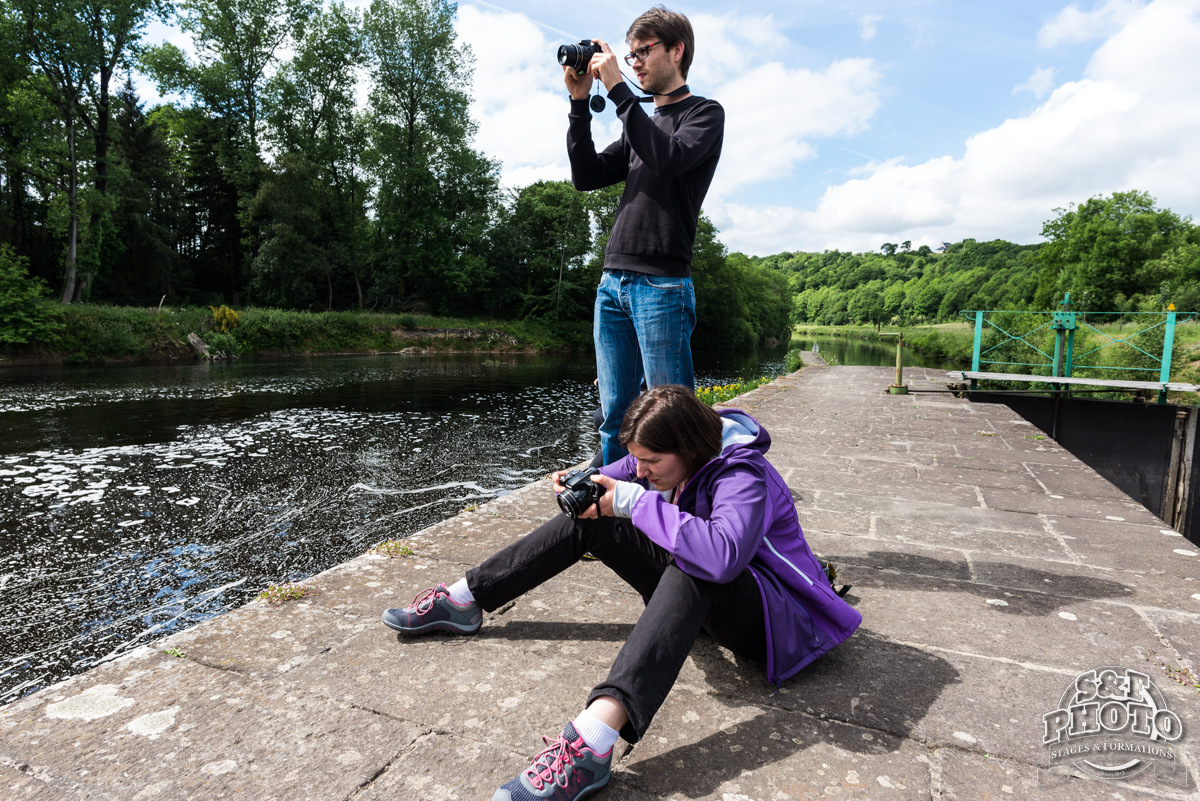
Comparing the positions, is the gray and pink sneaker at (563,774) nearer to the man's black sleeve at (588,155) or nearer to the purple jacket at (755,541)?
the purple jacket at (755,541)

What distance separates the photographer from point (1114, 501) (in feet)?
13.9

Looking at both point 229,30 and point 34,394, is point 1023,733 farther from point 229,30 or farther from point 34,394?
point 229,30

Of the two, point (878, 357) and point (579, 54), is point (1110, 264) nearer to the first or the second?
point (878, 357)

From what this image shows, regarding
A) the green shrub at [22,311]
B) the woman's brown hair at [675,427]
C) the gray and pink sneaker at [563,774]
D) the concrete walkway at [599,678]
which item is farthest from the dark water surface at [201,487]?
the green shrub at [22,311]

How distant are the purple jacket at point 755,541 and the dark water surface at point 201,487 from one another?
289cm

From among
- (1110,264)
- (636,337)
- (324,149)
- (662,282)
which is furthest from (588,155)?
(1110,264)

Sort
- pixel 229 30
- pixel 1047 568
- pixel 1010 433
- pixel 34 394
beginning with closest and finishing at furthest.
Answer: pixel 1047 568
pixel 1010 433
pixel 34 394
pixel 229 30

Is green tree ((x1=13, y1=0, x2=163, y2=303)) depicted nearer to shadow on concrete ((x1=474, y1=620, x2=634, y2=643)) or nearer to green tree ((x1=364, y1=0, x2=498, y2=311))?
green tree ((x1=364, y1=0, x2=498, y2=311))

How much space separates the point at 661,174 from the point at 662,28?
1.91ft

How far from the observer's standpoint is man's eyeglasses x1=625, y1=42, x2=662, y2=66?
2.63m

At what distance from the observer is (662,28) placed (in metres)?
2.58

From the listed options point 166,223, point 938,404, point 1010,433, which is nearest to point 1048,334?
point 938,404

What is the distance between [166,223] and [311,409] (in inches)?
1295

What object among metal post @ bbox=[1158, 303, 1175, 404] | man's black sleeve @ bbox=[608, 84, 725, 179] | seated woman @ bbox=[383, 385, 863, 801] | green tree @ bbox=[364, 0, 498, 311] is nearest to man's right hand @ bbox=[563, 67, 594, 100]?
man's black sleeve @ bbox=[608, 84, 725, 179]
